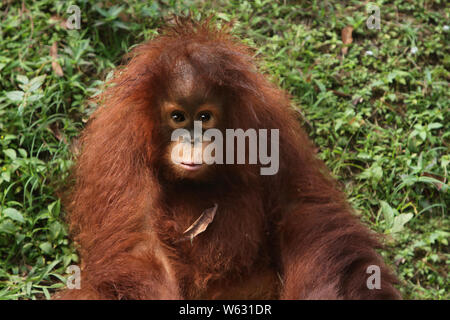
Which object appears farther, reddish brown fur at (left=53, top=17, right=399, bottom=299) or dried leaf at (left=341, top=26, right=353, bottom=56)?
dried leaf at (left=341, top=26, right=353, bottom=56)

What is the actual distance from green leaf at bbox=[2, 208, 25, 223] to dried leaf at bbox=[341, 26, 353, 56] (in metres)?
2.60

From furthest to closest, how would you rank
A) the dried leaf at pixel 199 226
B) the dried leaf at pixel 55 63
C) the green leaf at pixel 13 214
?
the dried leaf at pixel 55 63, the green leaf at pixel 13 214, the dried leaf at pixel 199 226

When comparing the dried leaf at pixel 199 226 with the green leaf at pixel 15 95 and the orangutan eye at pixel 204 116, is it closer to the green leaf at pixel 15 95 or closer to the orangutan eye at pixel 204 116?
the orangutan eye at pixel 204 116

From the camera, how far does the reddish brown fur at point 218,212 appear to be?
3.37m

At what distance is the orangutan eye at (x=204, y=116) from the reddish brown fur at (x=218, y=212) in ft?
0.49

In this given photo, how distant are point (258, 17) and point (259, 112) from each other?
1778 millimetres

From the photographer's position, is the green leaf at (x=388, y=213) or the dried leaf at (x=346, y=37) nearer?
the green leaf at (x=388, y=213)

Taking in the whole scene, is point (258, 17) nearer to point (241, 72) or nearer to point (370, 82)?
point (370, 82)

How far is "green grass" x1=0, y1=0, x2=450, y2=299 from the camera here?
4277 millimetres

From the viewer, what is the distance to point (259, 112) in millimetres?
3654

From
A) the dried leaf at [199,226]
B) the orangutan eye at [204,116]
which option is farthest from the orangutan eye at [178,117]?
the dried leaf at [199,226]

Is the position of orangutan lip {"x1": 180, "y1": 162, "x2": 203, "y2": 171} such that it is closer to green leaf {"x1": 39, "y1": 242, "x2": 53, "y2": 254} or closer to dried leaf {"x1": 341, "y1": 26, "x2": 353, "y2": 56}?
green leaf {"x1": 39, "y1": 242, "x2": 53, "y2": 254}

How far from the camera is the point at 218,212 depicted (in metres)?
3.53

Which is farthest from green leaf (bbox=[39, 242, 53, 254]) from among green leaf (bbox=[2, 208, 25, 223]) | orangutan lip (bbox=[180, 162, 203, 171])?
orangutan lip (bbox=[180, 162, 203, 171])
